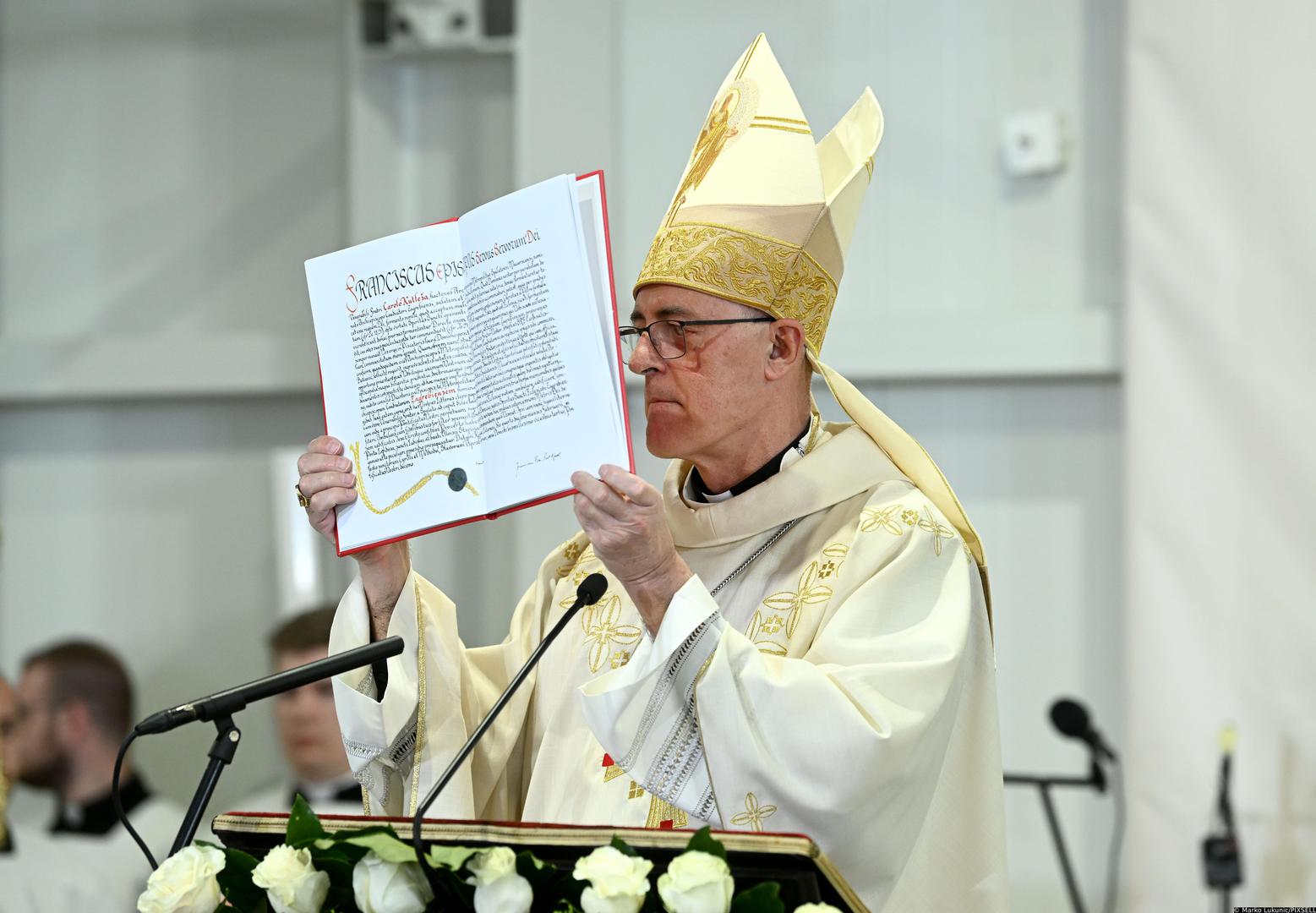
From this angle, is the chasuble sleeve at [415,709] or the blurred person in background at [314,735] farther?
the blurred person in background at [314,735]

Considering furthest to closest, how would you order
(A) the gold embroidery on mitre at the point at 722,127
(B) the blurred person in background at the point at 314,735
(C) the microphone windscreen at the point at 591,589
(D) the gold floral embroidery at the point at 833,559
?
(B) the blurred person in background at the point at 314,735 < (A) the gold embroidery on mitre at the point at 722,127 < (D) the gold floral embroidery at the point at 833,559 < (C) the microphone windscreen at the point at 591,589

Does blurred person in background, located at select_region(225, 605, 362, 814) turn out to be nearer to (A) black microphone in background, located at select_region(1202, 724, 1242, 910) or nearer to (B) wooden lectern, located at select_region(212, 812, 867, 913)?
(A) black microphone in background, located at select_region(1202, 724, 1242, 910)

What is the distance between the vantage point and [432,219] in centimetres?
636

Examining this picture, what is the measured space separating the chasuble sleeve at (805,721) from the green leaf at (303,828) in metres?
0.60

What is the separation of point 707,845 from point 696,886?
8 cm

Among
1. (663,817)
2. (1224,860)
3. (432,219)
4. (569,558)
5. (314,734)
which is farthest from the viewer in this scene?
(432,219)

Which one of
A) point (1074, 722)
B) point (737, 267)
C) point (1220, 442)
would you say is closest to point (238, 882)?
point (737, 267)

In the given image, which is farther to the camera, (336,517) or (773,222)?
(773,222)

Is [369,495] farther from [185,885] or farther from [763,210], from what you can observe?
[763,210]

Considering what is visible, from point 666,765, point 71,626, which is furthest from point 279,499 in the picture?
point 666,765

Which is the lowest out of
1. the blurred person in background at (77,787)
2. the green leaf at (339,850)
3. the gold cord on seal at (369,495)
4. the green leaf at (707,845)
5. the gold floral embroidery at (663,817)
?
the blurred person in background at (77,787)

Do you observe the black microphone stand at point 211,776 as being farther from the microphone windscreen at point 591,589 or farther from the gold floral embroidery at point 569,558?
the gold floral embroidery at point 569,558

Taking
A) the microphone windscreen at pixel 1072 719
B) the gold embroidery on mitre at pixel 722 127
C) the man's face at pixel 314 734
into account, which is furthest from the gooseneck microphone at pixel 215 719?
the man's face at pixel 314 734

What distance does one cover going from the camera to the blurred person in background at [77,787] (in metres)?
5.72
